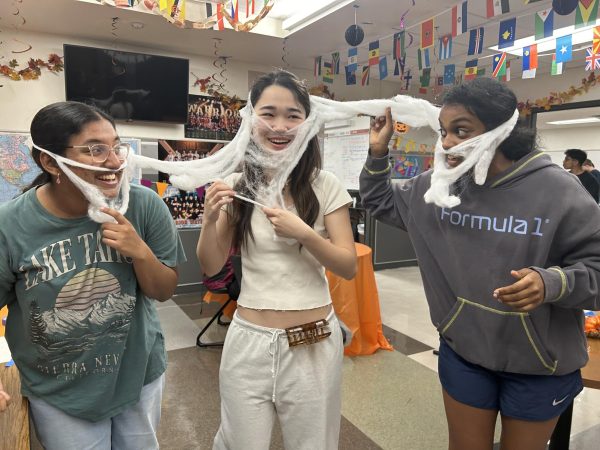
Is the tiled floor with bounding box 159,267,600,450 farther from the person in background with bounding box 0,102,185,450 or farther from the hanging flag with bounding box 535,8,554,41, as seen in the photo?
the hanging flag with bounding box 535,8,554,41

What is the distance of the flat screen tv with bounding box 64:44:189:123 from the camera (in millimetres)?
4438

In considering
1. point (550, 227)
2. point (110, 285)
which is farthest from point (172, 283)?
point (550, 227)

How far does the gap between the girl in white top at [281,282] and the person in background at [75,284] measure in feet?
0.76

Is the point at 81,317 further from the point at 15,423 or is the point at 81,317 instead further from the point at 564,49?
the point at 564,49

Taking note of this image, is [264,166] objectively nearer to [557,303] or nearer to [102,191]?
[102,191]

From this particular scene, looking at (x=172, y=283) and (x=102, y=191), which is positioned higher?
(x=102, y=191)

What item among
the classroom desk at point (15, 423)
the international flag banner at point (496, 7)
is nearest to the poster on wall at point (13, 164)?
the classroom desk at point (15, 423)

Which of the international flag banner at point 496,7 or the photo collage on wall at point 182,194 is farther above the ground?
the international flag banner at point 496,7

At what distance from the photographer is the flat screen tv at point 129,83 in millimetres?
4438

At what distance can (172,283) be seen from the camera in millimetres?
1218

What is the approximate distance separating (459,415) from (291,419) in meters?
0.48

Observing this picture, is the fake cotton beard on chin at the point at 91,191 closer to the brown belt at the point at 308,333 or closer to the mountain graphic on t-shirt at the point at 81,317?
the mountain graphic on t-shirt at the point at 81,317

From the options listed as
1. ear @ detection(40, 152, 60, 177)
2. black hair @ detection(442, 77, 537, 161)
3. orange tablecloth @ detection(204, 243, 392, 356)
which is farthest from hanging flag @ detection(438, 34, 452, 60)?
ear @ detection(40, 152, 60, 177)

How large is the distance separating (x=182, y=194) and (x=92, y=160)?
3.99 meters
